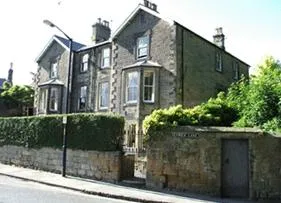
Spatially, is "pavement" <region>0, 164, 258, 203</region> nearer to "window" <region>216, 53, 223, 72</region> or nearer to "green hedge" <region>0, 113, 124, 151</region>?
"green hedge" <region>0, 113, 124, 151</region>

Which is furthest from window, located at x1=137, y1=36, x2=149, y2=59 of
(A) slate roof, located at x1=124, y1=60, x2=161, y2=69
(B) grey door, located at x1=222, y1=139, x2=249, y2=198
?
(B) grey door, located at x1=222, y1=139, x2=249, y2=198

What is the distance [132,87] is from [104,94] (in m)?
4.29

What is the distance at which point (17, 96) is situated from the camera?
148ft

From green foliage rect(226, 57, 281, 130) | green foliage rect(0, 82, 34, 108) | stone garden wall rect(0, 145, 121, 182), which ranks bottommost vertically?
stone garden wall rect(0, 145, 121, 182)

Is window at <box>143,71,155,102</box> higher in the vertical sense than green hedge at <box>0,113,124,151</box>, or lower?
higher

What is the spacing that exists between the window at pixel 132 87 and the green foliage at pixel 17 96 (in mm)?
20763

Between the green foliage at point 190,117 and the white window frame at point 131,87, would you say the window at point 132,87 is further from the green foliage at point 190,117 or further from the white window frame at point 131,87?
the green foliage at point 190,117

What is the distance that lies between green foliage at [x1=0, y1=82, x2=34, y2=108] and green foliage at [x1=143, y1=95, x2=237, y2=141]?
30.3 meters

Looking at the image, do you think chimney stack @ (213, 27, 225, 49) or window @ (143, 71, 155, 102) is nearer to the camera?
window @ (143, 71, 155, 102)

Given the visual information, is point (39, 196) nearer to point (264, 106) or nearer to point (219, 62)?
point (264, 106)

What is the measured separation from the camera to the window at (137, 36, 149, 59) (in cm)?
2747

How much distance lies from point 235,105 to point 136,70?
9.00 meters

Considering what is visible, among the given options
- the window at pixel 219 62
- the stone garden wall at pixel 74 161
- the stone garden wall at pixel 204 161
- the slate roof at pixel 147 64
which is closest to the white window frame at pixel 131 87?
the slate roof at pixel 147 64

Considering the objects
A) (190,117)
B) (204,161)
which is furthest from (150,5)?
(204,161)
